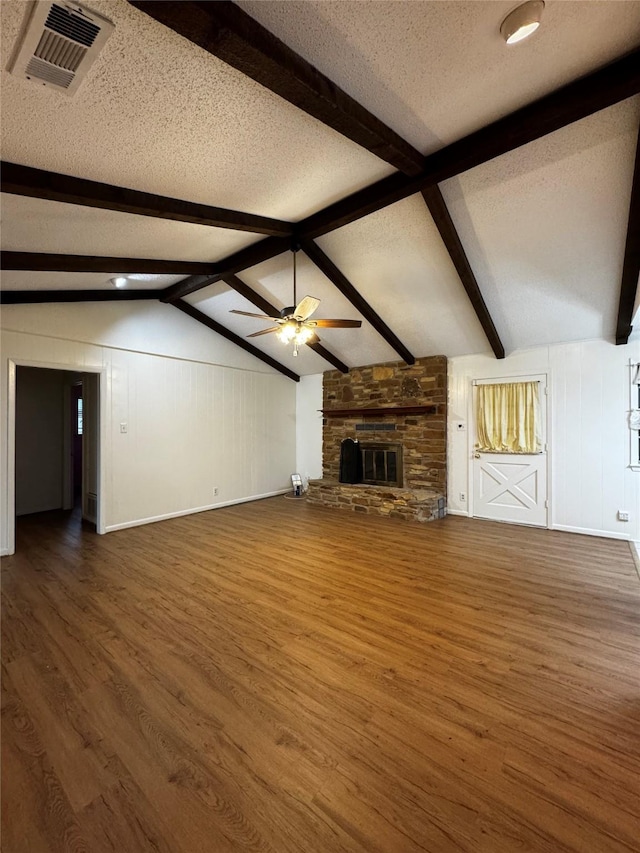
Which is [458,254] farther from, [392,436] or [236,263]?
[392,436]

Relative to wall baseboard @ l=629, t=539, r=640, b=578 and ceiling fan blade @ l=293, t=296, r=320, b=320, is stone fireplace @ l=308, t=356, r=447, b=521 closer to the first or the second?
wall baseboard @ l=629, t=539, r=640, b=578

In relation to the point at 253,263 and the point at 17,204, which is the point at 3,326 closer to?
the point at 17,204

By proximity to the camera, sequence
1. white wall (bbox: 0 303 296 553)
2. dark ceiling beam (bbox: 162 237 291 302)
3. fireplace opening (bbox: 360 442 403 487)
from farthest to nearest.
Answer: fireplace opening (bbox: 360 442 403 487)
white wall (bbox: 0 303 296 553)
dark ceiling beam (bbox: 162 237 291 302)

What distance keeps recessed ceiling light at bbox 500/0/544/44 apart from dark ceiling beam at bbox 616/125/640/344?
147cm

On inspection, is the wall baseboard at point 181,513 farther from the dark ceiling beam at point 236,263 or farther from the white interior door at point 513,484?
the white interior door at point 513,484

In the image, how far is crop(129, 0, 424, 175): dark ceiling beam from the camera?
1482 millimetres

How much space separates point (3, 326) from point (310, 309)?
3.58 metres

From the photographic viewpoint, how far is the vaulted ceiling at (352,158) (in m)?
1.75

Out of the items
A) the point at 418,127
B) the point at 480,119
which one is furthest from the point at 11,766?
the point at 480,119

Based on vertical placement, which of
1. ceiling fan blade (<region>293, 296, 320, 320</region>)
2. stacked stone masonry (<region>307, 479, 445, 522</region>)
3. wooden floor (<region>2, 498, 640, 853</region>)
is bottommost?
wooden floor (<region>2, 498, 640, 853</region>)

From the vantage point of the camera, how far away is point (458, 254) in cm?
374

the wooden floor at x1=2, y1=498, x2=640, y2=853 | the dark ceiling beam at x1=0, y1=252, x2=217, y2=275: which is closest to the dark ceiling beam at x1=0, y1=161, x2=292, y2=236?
the dark ceiling beam at x1=0, y1=252, x2=217, y2=275

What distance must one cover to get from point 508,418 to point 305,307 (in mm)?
3565

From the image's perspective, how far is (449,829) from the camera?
138 cm
